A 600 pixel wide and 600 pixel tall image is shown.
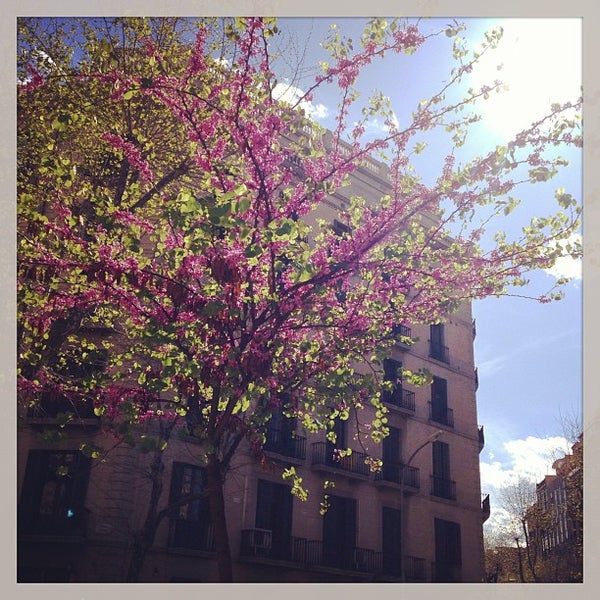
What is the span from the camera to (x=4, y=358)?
8.41m

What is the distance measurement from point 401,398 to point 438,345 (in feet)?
13.4

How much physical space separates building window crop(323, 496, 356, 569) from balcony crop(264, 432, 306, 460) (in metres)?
1.89

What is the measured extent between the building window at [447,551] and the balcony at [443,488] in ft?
3.15

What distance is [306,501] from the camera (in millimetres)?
20734

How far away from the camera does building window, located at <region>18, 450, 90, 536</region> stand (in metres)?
16.1

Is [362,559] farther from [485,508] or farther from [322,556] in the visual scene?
[485,508]

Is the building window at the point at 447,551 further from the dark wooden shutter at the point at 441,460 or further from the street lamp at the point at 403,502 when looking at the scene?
the street lamp at the point at 403,502

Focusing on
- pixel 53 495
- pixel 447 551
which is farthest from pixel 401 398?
pixel 53 495

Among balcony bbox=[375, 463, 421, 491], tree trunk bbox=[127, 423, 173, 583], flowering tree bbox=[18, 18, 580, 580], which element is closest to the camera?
flowering tree bbox=[18, 18, 580, 580]

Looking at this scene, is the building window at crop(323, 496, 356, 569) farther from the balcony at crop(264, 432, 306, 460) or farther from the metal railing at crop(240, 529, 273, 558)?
the metal railing at crop(240, 529, 273, 558)

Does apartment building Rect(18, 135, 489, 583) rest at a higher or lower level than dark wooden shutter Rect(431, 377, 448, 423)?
lower

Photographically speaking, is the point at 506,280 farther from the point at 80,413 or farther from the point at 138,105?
the point at 80,413

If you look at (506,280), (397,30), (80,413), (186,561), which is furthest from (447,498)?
(397,30)

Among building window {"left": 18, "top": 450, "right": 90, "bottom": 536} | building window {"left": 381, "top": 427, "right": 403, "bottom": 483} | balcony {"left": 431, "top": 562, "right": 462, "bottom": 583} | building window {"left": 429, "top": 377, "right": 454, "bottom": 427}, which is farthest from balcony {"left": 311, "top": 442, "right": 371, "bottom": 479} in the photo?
building window {"left": 18, "top": 450, "right": 90, "bottom": 536}
